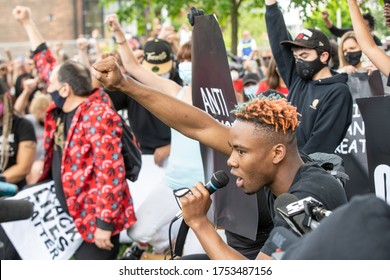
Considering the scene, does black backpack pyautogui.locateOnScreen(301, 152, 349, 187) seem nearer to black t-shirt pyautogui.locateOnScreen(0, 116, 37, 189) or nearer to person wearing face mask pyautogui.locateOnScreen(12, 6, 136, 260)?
person wearing face mask pyautogui.locateOnScreen(12, 6, 136, 260)

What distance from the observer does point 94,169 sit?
6.42 metres

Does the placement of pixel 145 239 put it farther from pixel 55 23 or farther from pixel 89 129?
pixel 55 23

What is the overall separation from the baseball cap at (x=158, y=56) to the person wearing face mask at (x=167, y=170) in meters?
0.79

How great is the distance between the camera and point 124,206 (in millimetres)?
6605

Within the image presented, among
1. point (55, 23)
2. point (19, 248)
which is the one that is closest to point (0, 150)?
point (19, 248)

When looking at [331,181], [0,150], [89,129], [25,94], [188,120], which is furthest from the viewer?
[25,94]

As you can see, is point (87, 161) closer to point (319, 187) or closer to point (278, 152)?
point (278, 152)

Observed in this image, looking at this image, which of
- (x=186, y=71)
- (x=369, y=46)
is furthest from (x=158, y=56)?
(x=369, y=46)

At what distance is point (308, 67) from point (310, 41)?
0.20 metres

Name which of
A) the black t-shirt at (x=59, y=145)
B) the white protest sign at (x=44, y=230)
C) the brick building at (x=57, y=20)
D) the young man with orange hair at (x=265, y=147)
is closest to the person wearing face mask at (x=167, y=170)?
the white protest sign at (x=44, y=230)

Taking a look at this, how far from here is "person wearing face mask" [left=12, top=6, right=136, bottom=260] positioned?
20.8 feet

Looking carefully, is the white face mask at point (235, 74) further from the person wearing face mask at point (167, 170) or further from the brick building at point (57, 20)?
the brick building at point (57, 20)

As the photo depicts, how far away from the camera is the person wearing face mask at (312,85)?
595 centimetres

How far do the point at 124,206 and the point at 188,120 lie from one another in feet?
7.63
